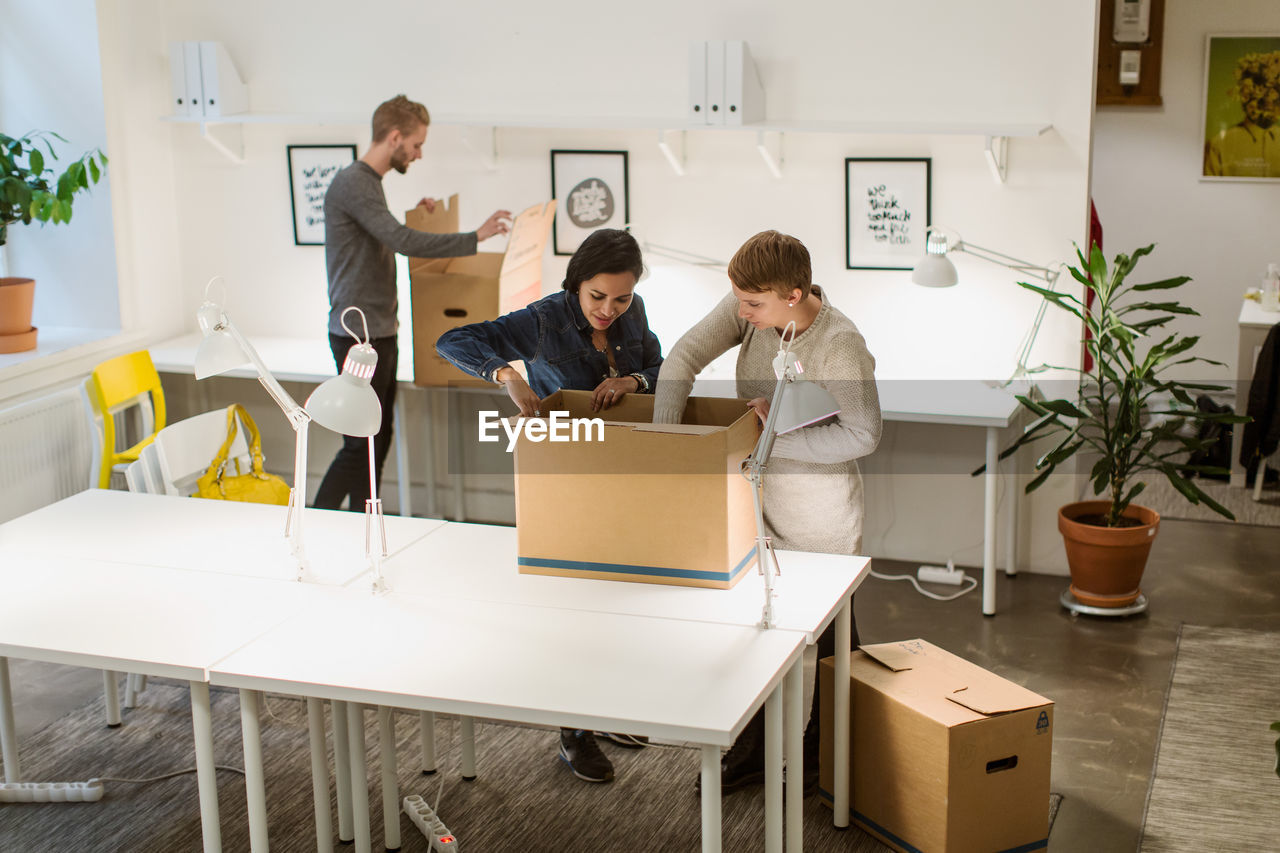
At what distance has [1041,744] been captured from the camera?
9.22 feet

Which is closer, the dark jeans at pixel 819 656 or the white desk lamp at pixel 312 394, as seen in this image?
the white desk lamp at pixel 312 394

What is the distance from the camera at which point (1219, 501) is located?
5465 mm

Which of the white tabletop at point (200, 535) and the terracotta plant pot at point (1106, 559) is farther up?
the white tabletop at point (200, 535)

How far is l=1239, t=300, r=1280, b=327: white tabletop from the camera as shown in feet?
17.7

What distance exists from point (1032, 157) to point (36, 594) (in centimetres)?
323

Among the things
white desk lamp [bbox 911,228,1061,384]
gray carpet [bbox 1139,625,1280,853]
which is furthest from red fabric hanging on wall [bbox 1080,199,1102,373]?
gray carpet [bbox 1139,625,1280,853]

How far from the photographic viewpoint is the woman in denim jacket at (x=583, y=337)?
9.52 feet

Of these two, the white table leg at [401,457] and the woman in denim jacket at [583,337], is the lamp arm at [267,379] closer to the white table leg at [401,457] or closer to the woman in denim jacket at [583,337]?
the woman in denim jacket at [583,337]

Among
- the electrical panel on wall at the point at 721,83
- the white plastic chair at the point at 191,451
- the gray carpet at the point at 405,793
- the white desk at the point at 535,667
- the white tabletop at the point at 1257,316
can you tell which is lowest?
the gray carpet at the point at 405,793

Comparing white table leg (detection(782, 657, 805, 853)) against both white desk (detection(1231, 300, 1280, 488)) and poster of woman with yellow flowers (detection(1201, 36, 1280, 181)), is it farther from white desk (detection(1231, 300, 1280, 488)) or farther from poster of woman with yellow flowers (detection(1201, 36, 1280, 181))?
poster of woman with yellow flowers (detection(1201, 36, 1280, 181))

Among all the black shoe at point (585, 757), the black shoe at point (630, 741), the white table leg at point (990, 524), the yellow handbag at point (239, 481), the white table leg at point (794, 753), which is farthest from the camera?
the white table leg at point (990, 524)

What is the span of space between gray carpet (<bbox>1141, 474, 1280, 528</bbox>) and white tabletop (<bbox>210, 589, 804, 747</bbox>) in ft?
9.95

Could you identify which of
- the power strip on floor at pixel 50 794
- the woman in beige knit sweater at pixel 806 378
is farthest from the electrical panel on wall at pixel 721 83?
the power strip on floor at pixel 50 794

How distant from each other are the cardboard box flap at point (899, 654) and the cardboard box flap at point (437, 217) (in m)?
2.26
